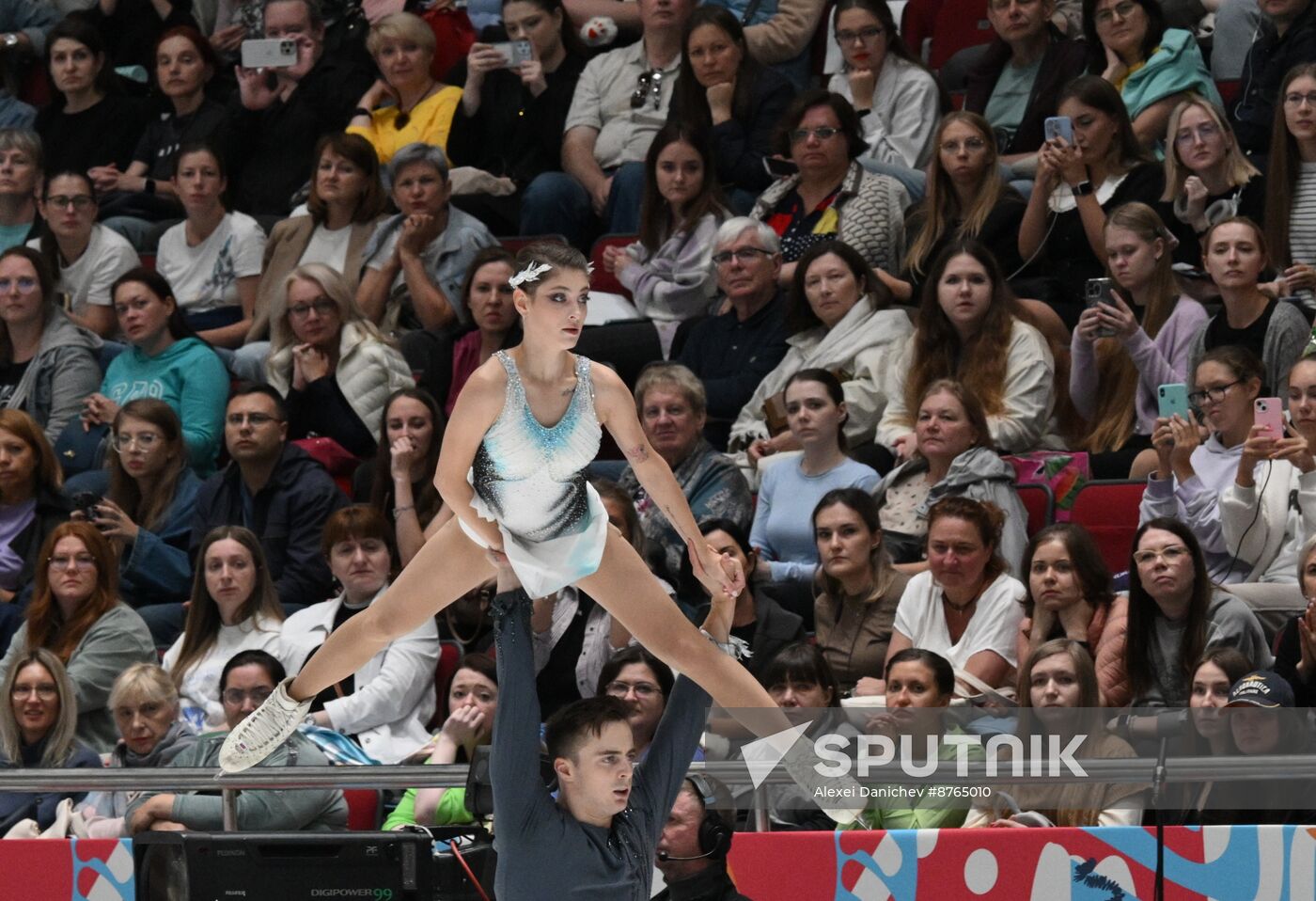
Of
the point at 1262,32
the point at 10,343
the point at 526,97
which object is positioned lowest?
the point at 10,343

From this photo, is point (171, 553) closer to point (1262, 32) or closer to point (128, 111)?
point (128, 111)

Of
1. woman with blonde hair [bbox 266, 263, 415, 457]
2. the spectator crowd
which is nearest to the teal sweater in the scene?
the spectator crowd

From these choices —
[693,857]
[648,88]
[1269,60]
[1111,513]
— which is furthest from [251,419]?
[1269,60]

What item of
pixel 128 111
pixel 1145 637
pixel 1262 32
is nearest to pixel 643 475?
pixel 1145 637

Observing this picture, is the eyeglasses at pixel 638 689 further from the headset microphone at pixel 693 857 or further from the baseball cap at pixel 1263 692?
the baseball cap at pixel 1263 692

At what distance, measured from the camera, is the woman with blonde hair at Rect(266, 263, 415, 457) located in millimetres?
7691

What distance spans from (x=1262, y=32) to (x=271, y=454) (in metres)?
3.99

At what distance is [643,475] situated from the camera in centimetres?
447

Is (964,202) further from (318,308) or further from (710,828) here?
(710,828)

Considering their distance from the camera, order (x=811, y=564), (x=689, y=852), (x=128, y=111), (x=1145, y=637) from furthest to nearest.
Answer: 1. (x=128, y=111)
2. (x=811, y=564)
3. (x=1145, y=637)
4. (x=689, y=852)

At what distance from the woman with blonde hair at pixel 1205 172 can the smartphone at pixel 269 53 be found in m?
4.09

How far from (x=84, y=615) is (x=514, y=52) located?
128 inches

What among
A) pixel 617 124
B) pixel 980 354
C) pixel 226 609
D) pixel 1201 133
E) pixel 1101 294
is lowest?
pixel 226 609

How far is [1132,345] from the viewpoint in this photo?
6.73m
